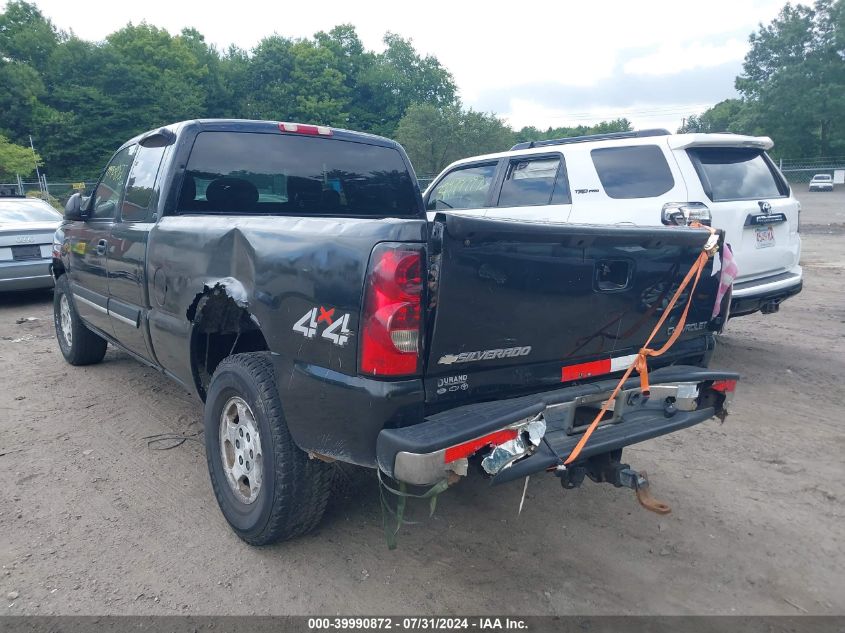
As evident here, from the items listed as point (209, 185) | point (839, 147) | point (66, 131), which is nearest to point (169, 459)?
point (209, 185)

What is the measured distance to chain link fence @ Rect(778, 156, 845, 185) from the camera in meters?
42.4

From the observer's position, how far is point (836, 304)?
870cm

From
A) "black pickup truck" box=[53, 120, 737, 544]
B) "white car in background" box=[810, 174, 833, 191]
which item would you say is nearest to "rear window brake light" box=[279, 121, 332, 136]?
"black pickup truck" box=[53, 120, 737, 544]

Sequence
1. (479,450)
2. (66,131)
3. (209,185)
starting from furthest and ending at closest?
(66,131) → (209,185) → (479,450)

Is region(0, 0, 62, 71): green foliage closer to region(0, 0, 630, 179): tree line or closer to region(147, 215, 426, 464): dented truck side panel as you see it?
region(0, 0, 630, 179): tree line

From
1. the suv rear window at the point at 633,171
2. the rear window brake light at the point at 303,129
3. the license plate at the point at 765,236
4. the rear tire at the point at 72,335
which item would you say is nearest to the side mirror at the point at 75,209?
the rear tire at the point at 72,335

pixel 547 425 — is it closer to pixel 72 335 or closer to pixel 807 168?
pixel 72 335

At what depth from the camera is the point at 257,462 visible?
9.57 ft

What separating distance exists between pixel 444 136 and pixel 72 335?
1343 inches

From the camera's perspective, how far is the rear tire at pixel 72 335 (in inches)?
227

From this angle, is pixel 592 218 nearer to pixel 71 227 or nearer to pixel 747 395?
pixel 747 395

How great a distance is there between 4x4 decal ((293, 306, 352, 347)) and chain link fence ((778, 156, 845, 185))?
45119 millimetres

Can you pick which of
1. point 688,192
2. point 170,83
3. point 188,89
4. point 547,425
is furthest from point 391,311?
point 188,89

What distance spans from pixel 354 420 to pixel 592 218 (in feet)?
14.3
